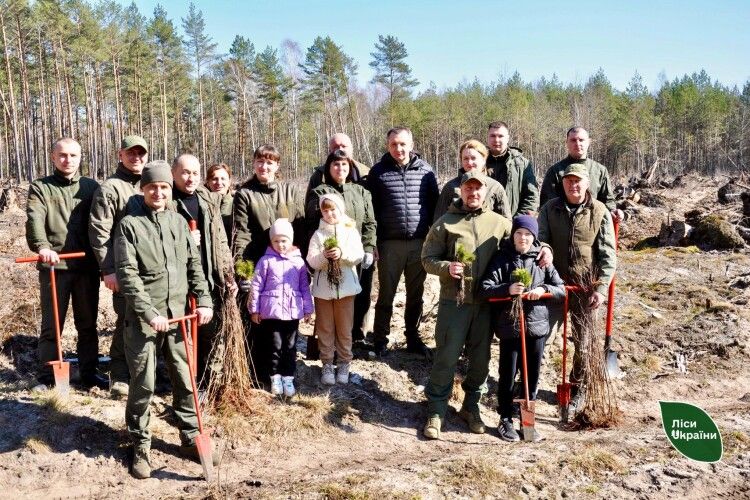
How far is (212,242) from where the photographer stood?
5039mm


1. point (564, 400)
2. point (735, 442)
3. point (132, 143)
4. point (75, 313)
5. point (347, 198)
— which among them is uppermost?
point (132, 143)

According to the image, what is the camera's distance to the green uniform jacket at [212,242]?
5.00 meters

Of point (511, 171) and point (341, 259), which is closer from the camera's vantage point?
point (341, 259)

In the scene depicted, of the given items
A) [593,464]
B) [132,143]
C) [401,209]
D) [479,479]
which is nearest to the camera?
[479,479]

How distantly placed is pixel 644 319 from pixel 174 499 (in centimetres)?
651

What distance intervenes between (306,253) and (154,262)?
1.75 meters

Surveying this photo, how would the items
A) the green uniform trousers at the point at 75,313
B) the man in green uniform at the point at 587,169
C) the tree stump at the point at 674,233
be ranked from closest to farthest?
the green uniform trousers at the point at 75,313 < the man in green uniform at the point at 587,169 < the tree stump at the point at 674,233

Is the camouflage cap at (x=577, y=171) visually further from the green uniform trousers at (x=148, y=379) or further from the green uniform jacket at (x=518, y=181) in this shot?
the green uniform trousers at (x=148, y=379)

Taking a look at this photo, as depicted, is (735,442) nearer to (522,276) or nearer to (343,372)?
(522,276)

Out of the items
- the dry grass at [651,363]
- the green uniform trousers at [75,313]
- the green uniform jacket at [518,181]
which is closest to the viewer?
the green uniform trousers at [75,313]

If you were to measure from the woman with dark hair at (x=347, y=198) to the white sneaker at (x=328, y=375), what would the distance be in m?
0.98

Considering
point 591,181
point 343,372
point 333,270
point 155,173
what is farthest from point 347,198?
point 591,181

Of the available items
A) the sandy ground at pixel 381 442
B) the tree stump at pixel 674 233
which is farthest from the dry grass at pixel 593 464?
the tree stump at pixel 674 233

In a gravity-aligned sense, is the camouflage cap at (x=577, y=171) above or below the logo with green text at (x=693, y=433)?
above
